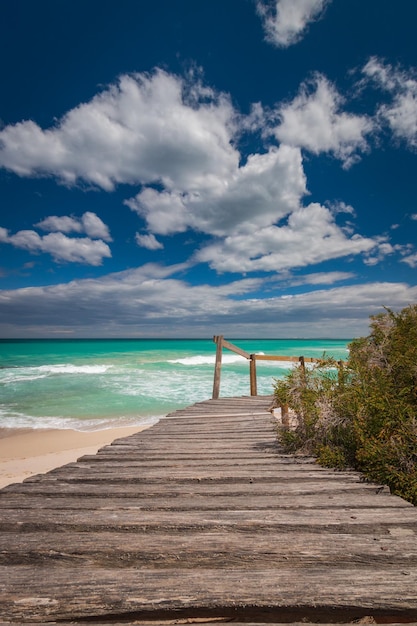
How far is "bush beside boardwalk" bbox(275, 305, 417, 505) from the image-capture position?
135 inches

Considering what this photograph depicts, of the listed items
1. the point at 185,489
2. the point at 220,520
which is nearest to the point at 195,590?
the point at 220,520

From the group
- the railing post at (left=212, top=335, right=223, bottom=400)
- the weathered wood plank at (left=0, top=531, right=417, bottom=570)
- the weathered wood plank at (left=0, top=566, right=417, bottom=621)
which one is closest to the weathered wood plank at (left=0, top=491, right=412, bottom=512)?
the weathered wood plank at (left=0, top=531, right=417, bottom=570)

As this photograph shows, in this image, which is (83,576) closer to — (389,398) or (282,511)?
(282,511)

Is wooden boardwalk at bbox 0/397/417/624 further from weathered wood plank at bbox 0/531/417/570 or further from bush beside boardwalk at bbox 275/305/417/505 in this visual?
bush beside boardwalk at bbox 275/305/417/505

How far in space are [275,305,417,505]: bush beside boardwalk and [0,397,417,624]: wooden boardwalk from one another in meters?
0.29

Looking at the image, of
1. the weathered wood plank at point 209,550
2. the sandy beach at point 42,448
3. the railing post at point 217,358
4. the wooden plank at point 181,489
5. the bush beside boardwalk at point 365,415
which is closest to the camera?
the weathered wood plank at point 209,550

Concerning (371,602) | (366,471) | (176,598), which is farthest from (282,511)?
(366,471)

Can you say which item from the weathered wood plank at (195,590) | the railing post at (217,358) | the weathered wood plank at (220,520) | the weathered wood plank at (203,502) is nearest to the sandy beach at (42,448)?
the railing post at (217,358)

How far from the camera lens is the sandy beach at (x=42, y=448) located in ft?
28.3

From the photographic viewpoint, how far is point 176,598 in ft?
5.71

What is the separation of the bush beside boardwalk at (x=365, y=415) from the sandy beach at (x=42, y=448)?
7.13m

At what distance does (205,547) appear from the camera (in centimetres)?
219

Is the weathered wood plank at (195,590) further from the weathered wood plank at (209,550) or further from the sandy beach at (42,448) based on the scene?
the sandy beach at (42,448)

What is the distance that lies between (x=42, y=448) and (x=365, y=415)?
10638mm
